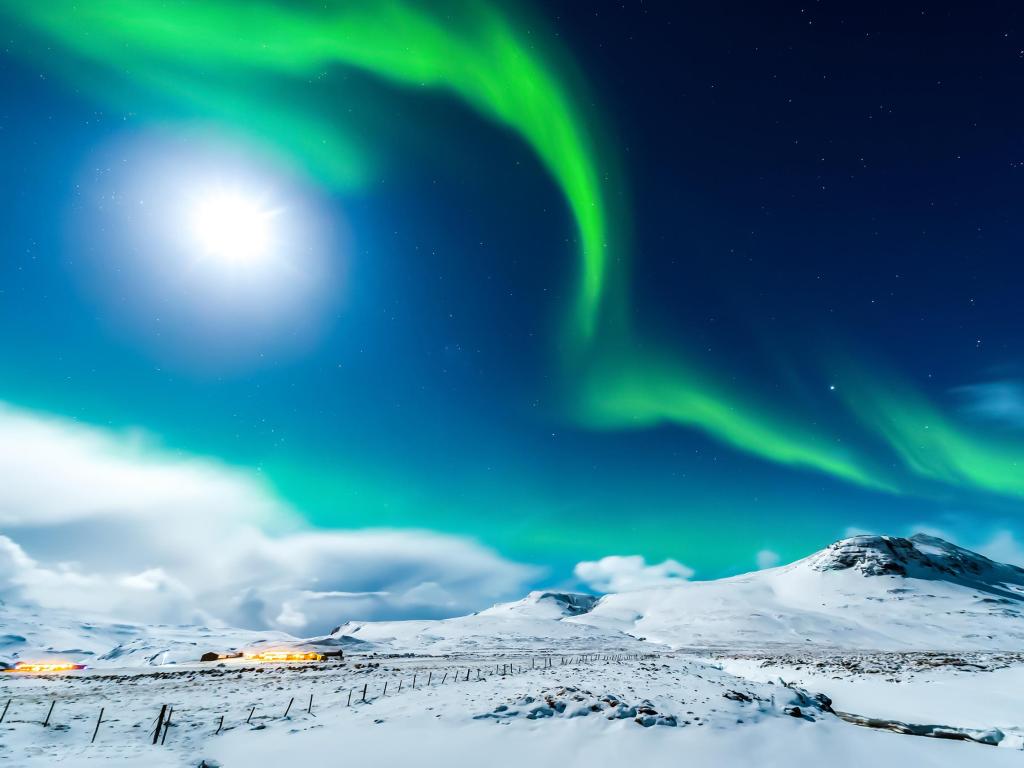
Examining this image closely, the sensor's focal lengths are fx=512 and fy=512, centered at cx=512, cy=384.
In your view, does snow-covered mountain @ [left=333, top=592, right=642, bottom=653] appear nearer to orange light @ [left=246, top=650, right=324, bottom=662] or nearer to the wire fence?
orange light @ [left=246, top=650, right=324, bottom=662]

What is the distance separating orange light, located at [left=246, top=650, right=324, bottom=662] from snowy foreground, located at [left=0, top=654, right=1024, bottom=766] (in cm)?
3108

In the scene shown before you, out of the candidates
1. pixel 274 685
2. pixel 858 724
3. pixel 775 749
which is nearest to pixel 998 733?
pixel 858 724

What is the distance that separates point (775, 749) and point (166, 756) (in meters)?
21.0

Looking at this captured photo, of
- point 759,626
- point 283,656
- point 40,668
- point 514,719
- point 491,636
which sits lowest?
point 514,719

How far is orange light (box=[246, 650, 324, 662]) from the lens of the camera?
202ft

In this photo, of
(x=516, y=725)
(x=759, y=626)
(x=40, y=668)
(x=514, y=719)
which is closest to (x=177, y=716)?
(x=514, y=719)

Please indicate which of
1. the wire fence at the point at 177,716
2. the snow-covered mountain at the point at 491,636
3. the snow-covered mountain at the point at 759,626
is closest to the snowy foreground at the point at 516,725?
the wire fence at the point at 177,716

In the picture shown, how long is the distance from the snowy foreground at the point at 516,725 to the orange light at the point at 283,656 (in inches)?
1224

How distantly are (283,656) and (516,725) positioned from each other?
2222 inches

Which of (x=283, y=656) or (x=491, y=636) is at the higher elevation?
(x=491, y=636)

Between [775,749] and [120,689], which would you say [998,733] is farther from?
[120,689]

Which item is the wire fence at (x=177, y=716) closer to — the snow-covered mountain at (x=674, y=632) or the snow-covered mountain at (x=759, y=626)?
the snow-covered mountain at (x=674, y=632)

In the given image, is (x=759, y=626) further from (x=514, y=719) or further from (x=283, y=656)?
(x=514, y=719)

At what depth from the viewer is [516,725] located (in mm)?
20281
